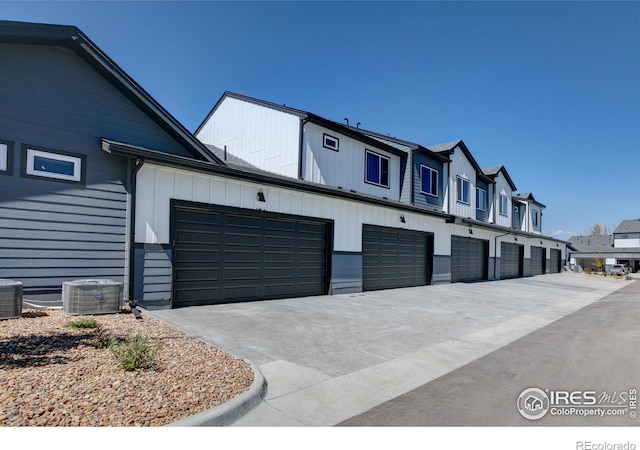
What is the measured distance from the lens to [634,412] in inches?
153

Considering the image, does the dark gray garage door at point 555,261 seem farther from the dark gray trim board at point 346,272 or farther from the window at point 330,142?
the dark gray trim board at point 346,272

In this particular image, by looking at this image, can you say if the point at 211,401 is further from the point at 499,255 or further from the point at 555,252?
the point at 555,252

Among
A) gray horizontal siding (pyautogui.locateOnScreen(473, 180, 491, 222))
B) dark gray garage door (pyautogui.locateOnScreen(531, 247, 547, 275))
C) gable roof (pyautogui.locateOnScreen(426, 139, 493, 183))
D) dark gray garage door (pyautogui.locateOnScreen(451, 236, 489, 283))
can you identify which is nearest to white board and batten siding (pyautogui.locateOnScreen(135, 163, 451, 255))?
dark gray garage door (pyautogui.locateOnScreen(451, 236, 489, 283))

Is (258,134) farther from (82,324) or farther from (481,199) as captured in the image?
(481,199)

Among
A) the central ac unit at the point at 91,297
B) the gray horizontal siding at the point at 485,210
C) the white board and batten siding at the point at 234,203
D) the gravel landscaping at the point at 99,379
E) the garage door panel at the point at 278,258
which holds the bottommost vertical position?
the gravel landscaping at the point at 99,379

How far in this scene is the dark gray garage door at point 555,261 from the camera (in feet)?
115

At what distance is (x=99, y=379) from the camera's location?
385cm

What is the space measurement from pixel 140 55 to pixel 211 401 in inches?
384

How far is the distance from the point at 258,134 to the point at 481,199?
17091 millimetres

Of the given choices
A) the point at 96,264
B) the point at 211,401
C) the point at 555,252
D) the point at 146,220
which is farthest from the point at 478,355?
the point at 555,252

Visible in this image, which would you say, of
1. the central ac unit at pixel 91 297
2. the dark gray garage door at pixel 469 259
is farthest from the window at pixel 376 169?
the central ac unit at pixel 91 297

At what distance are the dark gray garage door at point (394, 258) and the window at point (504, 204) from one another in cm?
1378

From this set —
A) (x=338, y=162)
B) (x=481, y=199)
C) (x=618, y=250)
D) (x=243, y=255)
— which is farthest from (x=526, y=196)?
(x=618, y=250)

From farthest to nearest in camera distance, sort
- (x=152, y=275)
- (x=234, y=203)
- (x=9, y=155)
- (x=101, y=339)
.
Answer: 1. (x=234, y=203)
2. (x=152, y=275)
3. (x=9, y=155)
4. (x=101, y=339)
